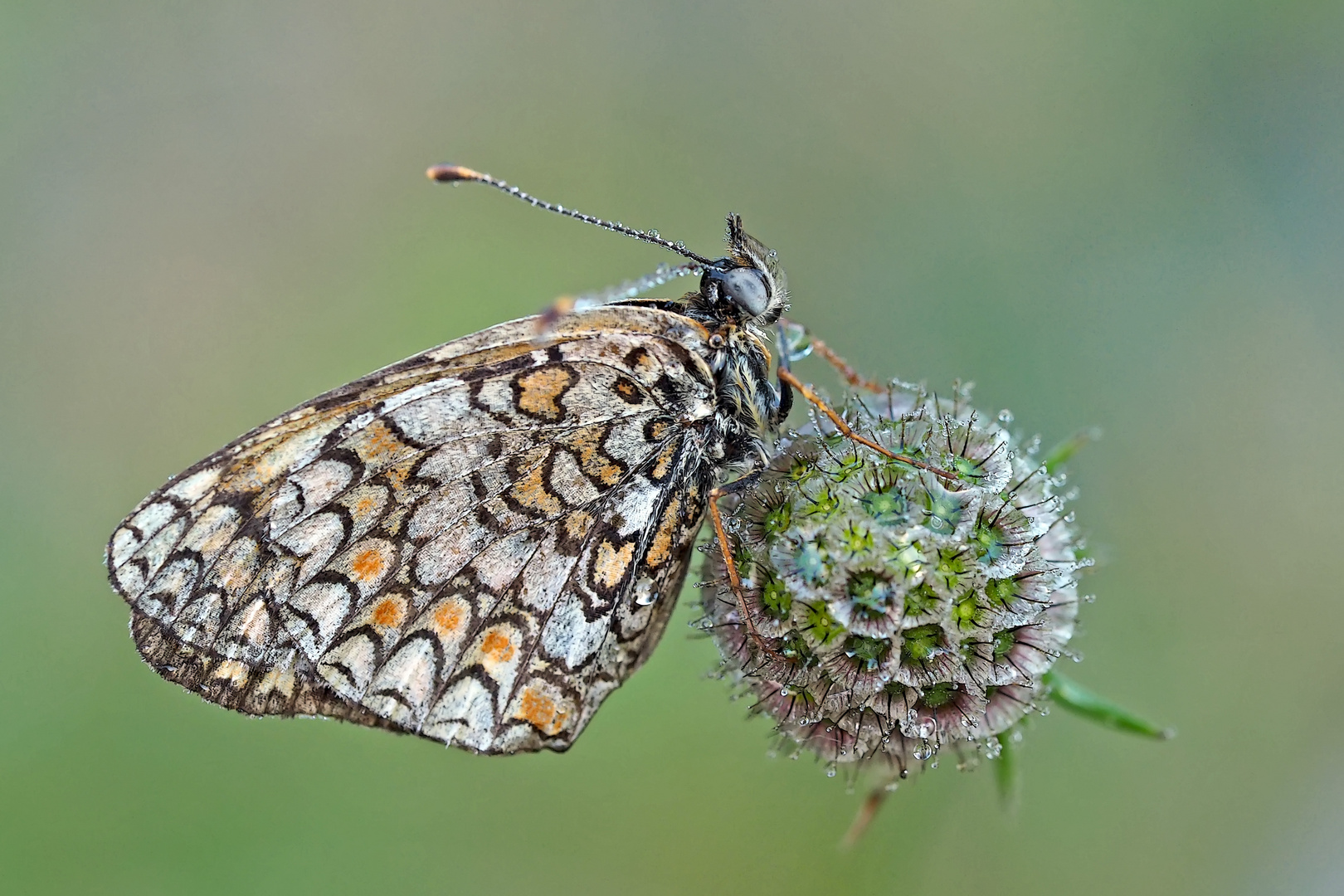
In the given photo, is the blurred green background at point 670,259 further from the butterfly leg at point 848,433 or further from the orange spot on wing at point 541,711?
the butterfly leg at point 848,433

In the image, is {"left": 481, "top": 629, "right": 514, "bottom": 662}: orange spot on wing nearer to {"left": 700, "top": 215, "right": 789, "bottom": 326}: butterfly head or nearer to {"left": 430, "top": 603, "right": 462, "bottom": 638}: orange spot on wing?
{"left": 430, "top": 603, "right": 462, "bottom": 638}: orange spot on wing

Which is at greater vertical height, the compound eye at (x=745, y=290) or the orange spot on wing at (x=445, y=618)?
the compound eye at (x=745, y=290)

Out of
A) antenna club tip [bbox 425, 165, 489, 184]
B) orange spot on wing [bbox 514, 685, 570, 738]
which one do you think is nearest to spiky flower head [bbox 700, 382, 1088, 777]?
orange spot on wing [bbox 514, 685, 570, 738]

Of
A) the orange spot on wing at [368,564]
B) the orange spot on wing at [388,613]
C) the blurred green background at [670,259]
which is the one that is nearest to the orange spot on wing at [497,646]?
the orange spot on wing at [388,613]

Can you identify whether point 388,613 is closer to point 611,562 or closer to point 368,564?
point 368,564

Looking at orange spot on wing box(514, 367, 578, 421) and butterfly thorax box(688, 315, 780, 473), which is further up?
butterfly thorax box(688, 315, 780, 473)

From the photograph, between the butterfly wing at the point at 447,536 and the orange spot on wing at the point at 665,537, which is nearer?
the butterfly wing at the point at 447,536

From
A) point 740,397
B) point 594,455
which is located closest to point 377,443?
point 594,455

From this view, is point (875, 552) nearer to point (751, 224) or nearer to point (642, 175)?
point (751, 224)
